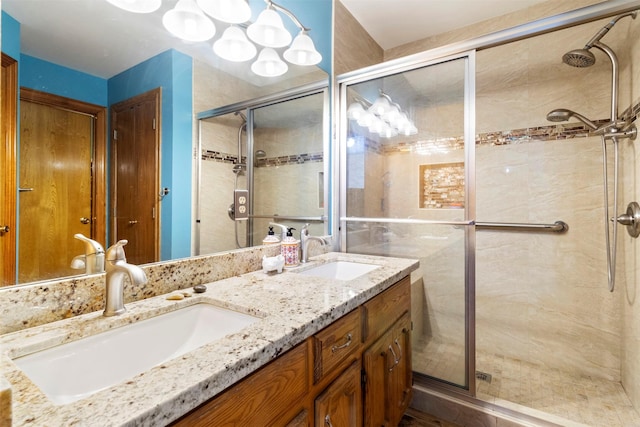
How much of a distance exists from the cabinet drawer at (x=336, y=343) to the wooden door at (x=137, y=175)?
2.11 ft

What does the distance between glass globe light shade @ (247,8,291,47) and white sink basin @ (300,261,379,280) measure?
45.3 inches

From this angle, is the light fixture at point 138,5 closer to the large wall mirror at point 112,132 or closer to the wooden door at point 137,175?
the large wall mirror at point 112,132

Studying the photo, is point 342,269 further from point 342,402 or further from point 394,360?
point 342,402

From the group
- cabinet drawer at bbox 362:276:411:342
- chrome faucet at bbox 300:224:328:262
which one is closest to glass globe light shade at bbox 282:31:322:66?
chrome faucet at bbox 300:224:328:262

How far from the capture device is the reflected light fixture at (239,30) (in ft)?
3.62

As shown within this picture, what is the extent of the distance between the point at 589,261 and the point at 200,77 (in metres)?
2.57

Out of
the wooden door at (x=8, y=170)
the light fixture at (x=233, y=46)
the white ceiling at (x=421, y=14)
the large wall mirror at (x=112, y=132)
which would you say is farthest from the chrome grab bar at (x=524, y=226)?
the wooden door at (x=8, y=170)

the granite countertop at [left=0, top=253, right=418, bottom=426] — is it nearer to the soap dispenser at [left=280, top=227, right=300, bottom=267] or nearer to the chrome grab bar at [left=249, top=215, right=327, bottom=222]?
the soap dispenser at [left=280, top=227, right=300, bottom=267]

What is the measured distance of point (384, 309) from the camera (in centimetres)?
128

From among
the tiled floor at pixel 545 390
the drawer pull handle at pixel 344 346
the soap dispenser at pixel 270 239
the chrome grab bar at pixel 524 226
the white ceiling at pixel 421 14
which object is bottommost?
the tiled floor at pixel 545 390

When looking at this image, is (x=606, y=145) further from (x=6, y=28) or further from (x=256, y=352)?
(x=6, y=28)

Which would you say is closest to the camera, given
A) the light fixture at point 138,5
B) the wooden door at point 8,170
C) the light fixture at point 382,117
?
the wooden door at point 8,170

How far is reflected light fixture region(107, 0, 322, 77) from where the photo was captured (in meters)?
→ 1.10

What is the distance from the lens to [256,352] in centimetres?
64
